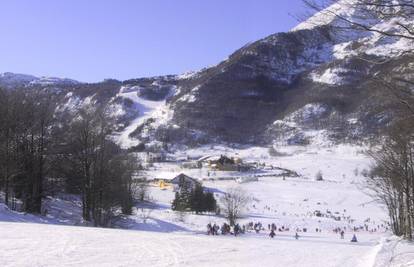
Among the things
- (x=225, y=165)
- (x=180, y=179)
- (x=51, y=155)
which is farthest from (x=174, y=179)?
(x=51, y=155)

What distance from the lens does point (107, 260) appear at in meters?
16.0

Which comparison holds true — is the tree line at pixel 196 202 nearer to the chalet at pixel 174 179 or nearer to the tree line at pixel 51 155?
the tree line at pixel 51 155

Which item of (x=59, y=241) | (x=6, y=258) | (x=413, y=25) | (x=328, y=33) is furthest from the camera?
(x=59, y=241)

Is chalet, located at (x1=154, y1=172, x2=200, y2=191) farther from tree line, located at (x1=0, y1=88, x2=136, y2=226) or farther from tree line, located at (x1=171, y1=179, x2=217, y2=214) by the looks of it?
tree line, located at (x1=0, y1=88, x2=136, y2=226)

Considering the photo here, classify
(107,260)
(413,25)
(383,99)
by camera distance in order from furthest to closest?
(107,260) → (383,99) → (413,25)

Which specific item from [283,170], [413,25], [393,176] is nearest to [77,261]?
[413,25]

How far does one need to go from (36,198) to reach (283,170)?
157 metres

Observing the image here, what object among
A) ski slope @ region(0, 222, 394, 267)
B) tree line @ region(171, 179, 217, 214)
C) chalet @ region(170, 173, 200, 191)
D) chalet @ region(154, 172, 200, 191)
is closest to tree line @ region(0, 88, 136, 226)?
ski slope @ region(0, 222, 394, 267)

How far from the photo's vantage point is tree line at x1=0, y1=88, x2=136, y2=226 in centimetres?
3788

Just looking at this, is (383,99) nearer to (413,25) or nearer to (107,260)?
(413,25)

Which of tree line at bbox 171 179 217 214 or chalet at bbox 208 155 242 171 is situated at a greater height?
chalet at bbox 208 155 242 171

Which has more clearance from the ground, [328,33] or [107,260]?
[328,33]

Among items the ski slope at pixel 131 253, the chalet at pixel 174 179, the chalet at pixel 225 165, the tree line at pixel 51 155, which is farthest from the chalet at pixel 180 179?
the ski slope at pixel 131 253

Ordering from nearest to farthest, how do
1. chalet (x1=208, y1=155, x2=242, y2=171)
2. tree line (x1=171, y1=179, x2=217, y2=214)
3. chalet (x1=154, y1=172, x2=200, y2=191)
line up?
tree line (x1=171, y1=179, x2=217, y2=214)
chalet (x1=154, y1=172, x2=200, y2=191)
chalet (x1=208, y1=155, x2=242, y2=171)
